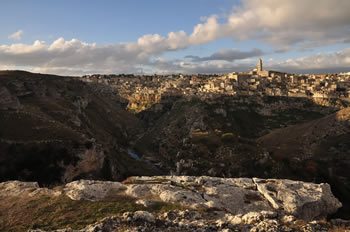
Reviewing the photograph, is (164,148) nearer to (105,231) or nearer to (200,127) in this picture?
(200,127)

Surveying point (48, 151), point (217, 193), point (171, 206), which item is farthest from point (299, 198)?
point (48, 151)

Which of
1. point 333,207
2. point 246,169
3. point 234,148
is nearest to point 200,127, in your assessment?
point 234,148

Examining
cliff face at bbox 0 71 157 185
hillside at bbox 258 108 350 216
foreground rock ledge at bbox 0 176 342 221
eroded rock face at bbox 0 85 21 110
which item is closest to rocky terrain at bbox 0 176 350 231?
foreground rock ledge at bbox 0 176 342 221

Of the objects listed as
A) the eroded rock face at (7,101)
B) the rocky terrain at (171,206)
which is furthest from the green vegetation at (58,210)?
the eroded rock face at (7,101)

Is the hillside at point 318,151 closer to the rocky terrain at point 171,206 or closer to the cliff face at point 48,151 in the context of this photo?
the rocky terrain at point 171,206

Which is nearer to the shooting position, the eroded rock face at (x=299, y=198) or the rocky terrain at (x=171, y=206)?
the rocky terrain at (x=171, y=206)

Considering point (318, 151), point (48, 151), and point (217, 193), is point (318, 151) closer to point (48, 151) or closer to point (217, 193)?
point (48, 151)

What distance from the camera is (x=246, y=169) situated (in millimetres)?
99000

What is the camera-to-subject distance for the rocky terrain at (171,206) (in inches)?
1068

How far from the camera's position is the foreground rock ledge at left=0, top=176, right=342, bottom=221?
36.6 metres

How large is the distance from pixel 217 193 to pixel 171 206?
8.35 m

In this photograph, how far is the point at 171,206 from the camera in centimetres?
3372

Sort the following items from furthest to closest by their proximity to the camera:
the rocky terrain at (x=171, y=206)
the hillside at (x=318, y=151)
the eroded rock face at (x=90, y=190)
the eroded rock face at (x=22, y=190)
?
the hillside at (x=318, y=151) < the eroded rock face at (x=22, y=190) < the eroded rock face at (x=90, y=190) < the rocky terrain at (x=171, y=206)

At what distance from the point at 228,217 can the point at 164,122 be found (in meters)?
164
